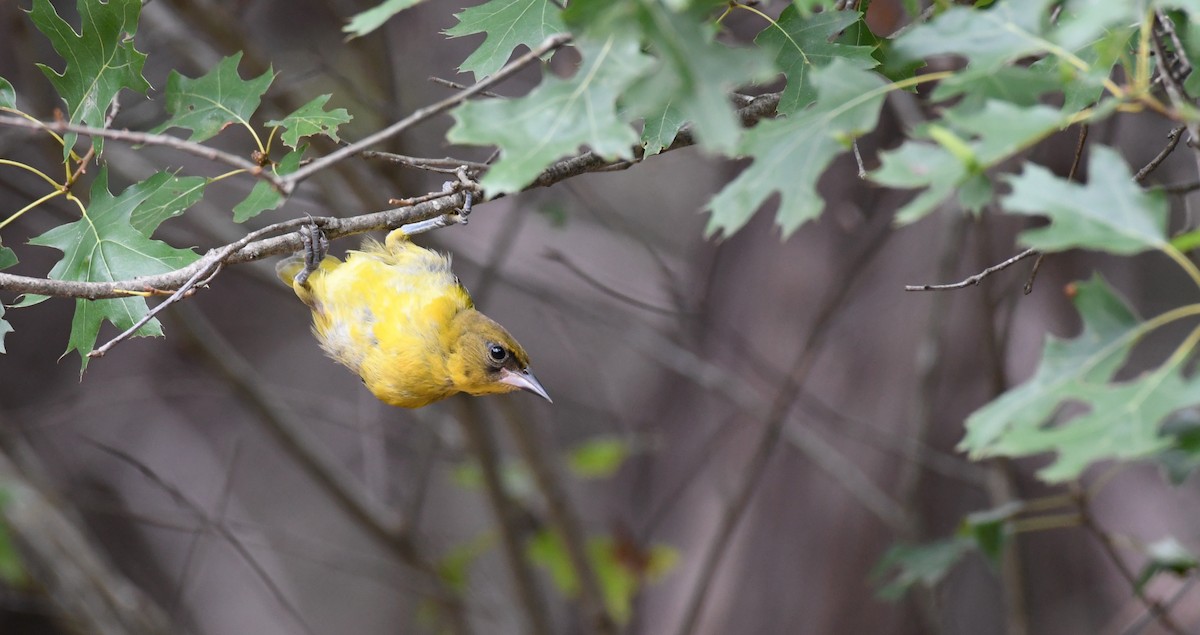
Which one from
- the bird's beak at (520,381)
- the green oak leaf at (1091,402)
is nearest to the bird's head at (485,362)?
the bird's beak at (520,381)

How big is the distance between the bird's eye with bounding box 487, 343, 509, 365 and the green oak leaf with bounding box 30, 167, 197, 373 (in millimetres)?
1178

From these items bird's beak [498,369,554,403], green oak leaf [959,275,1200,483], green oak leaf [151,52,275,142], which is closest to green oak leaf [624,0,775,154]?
green oak leaf [959,275,1200,483]

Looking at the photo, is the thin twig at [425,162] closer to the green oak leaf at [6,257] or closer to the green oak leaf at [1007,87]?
the green oak leaf at [6,257]

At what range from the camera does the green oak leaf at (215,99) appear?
9.50 ft

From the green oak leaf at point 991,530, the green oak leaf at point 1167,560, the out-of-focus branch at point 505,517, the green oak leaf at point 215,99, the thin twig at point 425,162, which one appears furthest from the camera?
the out-of-focus branch at point 505,517

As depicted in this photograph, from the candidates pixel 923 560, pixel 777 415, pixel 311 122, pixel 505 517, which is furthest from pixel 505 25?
pixel 505 517

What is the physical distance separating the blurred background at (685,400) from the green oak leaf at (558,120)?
2064 mm

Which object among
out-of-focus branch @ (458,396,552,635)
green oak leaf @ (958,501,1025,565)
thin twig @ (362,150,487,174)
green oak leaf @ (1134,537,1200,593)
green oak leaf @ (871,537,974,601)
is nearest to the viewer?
thin twig @ (362,150,487,174)

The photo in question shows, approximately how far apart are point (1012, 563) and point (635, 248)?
344cm

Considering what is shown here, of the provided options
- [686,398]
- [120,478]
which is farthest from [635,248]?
[120,478]

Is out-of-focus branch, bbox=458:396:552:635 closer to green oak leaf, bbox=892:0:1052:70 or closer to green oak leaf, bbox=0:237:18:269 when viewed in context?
green oak leaf, bbox=0:237:18:269

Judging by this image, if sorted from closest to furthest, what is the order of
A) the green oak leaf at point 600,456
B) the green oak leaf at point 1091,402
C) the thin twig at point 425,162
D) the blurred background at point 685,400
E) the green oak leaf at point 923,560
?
the green oak leaf at point 1091,402, the thin twig at point 425,162, the green oak leaf at point 923,560, the blurred background at point 685,400, the green oak leaf at point 600,456

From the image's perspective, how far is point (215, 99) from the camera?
295cm

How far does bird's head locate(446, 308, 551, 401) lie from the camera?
360cm
